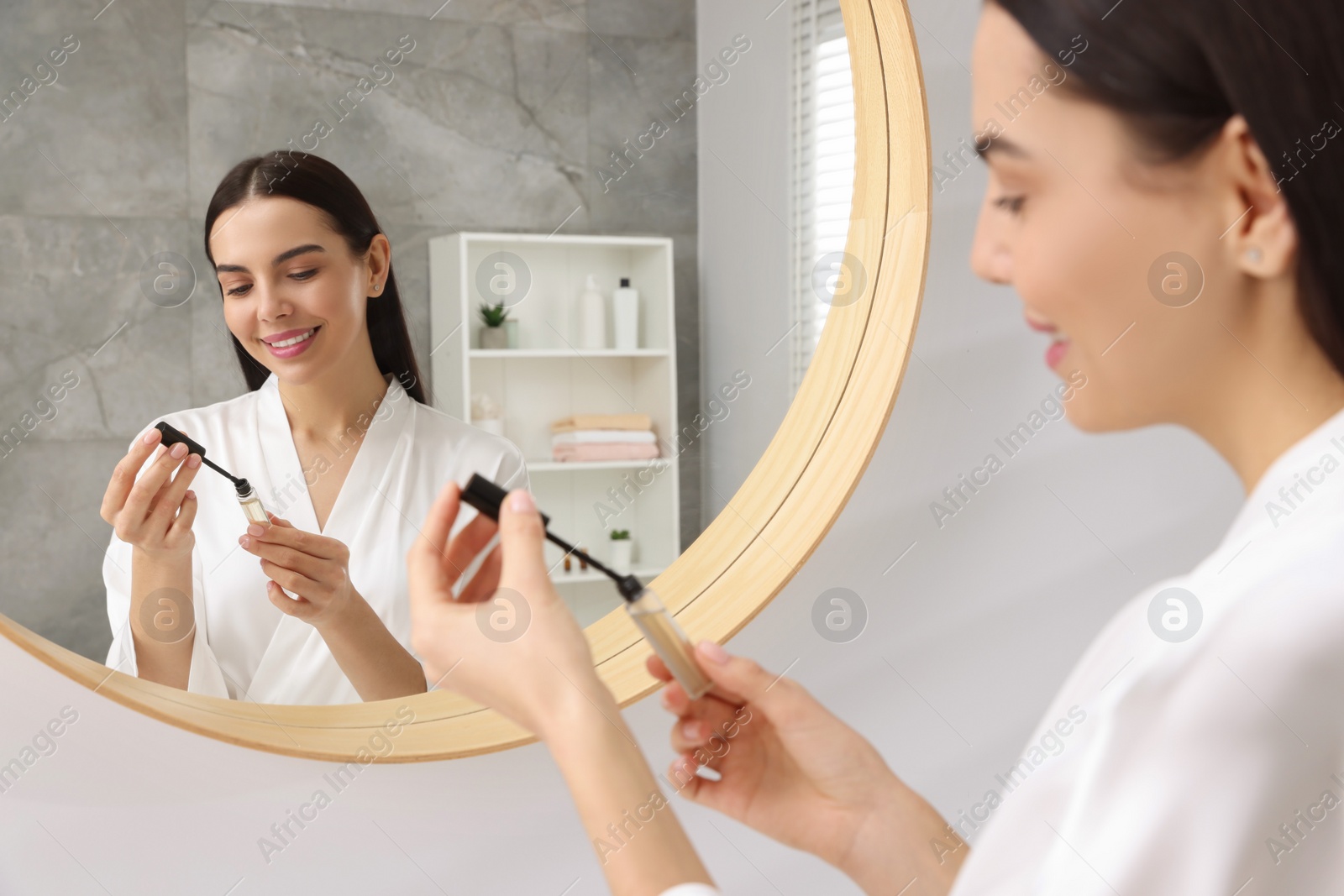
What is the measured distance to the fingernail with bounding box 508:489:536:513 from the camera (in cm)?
33

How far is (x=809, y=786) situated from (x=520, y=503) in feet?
0.66

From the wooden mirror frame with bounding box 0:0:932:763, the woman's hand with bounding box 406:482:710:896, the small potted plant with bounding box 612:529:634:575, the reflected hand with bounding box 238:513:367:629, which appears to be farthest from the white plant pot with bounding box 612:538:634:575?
the woman's hand with bounding box 406:482:710:896

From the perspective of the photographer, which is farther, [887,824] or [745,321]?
[745,321]

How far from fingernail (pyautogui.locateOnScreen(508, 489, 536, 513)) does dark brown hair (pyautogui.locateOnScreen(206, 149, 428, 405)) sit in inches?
24.5

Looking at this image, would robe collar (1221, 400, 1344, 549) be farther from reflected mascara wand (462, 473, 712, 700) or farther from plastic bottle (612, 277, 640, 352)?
plastic bottle (612, 277, 640, 352)

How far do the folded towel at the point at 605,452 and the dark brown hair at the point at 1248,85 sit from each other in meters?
1.21

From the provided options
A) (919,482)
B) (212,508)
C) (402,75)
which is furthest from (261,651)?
(402,75)

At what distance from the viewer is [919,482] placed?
0.68 meters

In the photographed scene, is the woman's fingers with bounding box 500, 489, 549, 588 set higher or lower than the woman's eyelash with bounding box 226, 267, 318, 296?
lower

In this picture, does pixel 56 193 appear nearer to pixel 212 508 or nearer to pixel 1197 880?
pixel 212 508

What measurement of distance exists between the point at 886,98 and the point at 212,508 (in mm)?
623

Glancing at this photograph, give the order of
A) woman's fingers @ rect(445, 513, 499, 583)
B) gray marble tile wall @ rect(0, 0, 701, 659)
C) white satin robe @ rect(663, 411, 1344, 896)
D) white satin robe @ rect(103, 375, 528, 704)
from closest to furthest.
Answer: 1. white satin robe @ rect(663, 411, 1344, 896)
2. woman's fingers @ rect(445, 513, 499, 583)
3. white satin robe @ rect(103, 375, 528, 704)
4. gray marble tile wall @ rect(0, 0, 701, 659)

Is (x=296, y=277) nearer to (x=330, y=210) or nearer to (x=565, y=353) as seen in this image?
(x=330, y=210)

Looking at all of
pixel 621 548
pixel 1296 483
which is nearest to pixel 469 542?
pixel 1296 483
